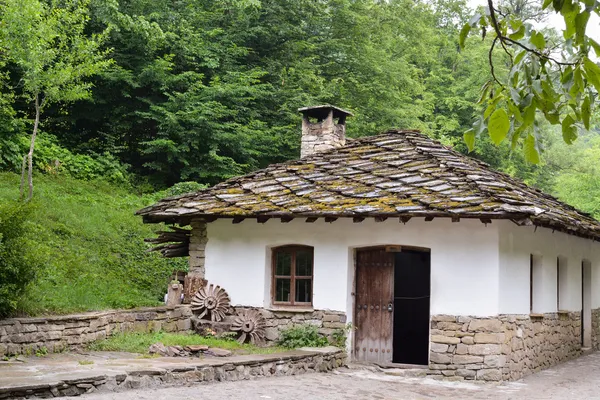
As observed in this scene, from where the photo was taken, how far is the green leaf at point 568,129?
2.67 m

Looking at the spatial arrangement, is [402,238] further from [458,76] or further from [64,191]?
[458,76]

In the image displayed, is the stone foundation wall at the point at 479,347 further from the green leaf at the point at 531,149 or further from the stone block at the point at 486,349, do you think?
the green leaf at the point at 531,149

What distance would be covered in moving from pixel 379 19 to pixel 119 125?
10.5 meters

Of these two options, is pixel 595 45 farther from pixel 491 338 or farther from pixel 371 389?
pixel 491 338

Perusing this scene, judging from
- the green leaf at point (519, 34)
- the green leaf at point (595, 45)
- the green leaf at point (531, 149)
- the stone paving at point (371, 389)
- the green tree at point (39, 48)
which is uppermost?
the green tree at point (39, 48)

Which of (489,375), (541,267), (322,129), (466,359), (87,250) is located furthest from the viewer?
(322,129)

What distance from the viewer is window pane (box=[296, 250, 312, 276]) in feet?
38.2

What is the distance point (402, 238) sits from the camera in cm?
1085

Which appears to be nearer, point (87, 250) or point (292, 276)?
point (292, 276)

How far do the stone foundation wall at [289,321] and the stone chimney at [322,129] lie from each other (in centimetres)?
400

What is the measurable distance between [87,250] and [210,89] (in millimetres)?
7606

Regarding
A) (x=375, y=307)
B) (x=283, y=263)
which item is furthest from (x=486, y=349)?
(x=283, y=263)

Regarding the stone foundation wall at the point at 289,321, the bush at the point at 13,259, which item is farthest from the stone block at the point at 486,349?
the bush at the point at 13,259

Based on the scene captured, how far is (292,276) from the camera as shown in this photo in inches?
460
